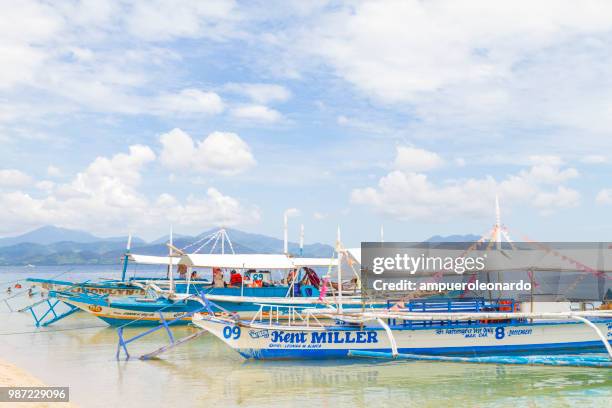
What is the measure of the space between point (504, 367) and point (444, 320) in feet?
10.3

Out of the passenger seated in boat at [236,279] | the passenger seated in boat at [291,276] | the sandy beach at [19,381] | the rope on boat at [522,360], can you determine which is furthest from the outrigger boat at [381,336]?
the passenger seated in boat at [236,279]

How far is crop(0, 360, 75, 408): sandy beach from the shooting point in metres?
18.2

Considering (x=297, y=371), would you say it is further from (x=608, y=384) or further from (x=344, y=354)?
(x=608, y=384)

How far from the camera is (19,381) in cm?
2258

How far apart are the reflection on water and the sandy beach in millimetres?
908

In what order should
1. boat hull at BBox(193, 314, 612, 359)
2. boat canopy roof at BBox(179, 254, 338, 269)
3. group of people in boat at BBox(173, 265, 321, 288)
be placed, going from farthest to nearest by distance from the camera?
group of people in boat at BBox(173, 265, 321, 288) → boat canopy roof at BBox(179, 254, 338, 269) → boat hull at BBox(193, 314, 612, 359)

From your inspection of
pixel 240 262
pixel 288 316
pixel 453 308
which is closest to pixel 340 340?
pixel 288 316

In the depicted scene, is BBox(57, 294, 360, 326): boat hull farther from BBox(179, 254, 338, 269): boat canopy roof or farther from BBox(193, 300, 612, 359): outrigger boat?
BBox(193, 300, 612, 359): outrigger boat

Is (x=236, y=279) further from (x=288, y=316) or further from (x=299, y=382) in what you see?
(x=299, y=382)

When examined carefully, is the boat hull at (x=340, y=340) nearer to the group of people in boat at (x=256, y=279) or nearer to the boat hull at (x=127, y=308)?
the boat hull at (x=127, y=308)

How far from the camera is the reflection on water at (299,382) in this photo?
21047 mm

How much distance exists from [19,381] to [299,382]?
976 cm

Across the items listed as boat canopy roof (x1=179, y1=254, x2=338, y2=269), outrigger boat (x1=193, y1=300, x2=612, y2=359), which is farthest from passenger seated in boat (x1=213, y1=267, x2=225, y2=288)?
outrigger boat (x1=193, y1=300, x2=612, y2=359)

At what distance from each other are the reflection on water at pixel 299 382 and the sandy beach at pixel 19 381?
2.98 ft
